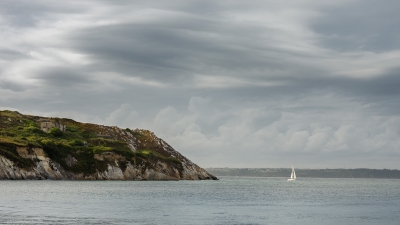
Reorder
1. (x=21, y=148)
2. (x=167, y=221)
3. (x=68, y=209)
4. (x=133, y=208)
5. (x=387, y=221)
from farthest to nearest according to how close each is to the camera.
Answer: (x=21, y=148) → (x=133, y=208) → (x=68, y=209) → (x=387, y=221) → (x=167, y=221)

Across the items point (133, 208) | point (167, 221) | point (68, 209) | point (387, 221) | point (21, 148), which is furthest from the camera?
point (21, 148)

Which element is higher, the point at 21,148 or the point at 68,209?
the point at 21,148

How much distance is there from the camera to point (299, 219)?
67.2 m

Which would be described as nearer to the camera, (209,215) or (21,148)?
(209,215)

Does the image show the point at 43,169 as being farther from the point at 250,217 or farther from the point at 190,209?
the point at 250,217

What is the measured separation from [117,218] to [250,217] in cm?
1684

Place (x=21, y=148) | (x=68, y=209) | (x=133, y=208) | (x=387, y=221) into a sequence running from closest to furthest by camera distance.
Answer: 1. (x=387, y=221)
2. (x=68, y=209)
3. (x=133, y=208)
4. (x=21, y=148)

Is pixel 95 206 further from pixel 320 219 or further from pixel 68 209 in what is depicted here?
pixel 320 219

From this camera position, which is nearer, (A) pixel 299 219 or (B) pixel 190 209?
(A) pixel 299 219

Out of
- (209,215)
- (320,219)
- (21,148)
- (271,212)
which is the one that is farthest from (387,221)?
(21,148)

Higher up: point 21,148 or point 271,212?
point 21,148

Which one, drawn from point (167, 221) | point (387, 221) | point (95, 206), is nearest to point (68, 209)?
point (95, 206)

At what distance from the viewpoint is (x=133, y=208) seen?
78.5 metres

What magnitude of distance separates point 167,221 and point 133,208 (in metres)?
18.3
